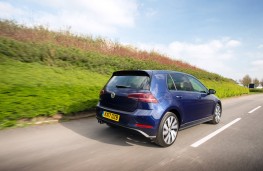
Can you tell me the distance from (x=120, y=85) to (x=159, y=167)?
191cm

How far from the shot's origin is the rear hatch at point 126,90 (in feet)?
13.1

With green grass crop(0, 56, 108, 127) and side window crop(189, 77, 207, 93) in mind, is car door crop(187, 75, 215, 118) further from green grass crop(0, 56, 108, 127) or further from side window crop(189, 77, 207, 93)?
green grass crop(0, 56, 108, 127)

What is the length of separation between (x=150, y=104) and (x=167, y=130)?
79cm

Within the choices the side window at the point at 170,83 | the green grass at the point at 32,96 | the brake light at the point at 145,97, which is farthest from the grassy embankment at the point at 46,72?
the side window at the point at 170,83

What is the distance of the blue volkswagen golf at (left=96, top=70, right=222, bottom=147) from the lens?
3886 mm

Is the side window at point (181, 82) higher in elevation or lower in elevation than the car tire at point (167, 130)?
higher

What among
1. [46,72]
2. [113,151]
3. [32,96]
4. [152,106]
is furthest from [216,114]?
[46,72]

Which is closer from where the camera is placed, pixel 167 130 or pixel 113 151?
pixel 113 151

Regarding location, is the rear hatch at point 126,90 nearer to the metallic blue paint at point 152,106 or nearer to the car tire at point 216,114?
the metallic blue paint at point 152,106

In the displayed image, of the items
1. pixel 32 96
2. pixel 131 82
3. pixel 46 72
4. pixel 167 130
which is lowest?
pixel 167 130

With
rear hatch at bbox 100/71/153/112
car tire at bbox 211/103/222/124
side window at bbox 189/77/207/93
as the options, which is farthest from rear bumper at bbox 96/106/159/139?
car tire at bbox 211/103/222/124

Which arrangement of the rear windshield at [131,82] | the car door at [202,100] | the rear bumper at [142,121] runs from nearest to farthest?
1. the rear bumper at [142,121]
2. the rear windshield at [131,82]
3. the car door at [202,100]

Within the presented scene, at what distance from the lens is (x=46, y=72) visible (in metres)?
8.15

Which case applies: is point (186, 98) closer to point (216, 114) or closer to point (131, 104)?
point (131, 104)
